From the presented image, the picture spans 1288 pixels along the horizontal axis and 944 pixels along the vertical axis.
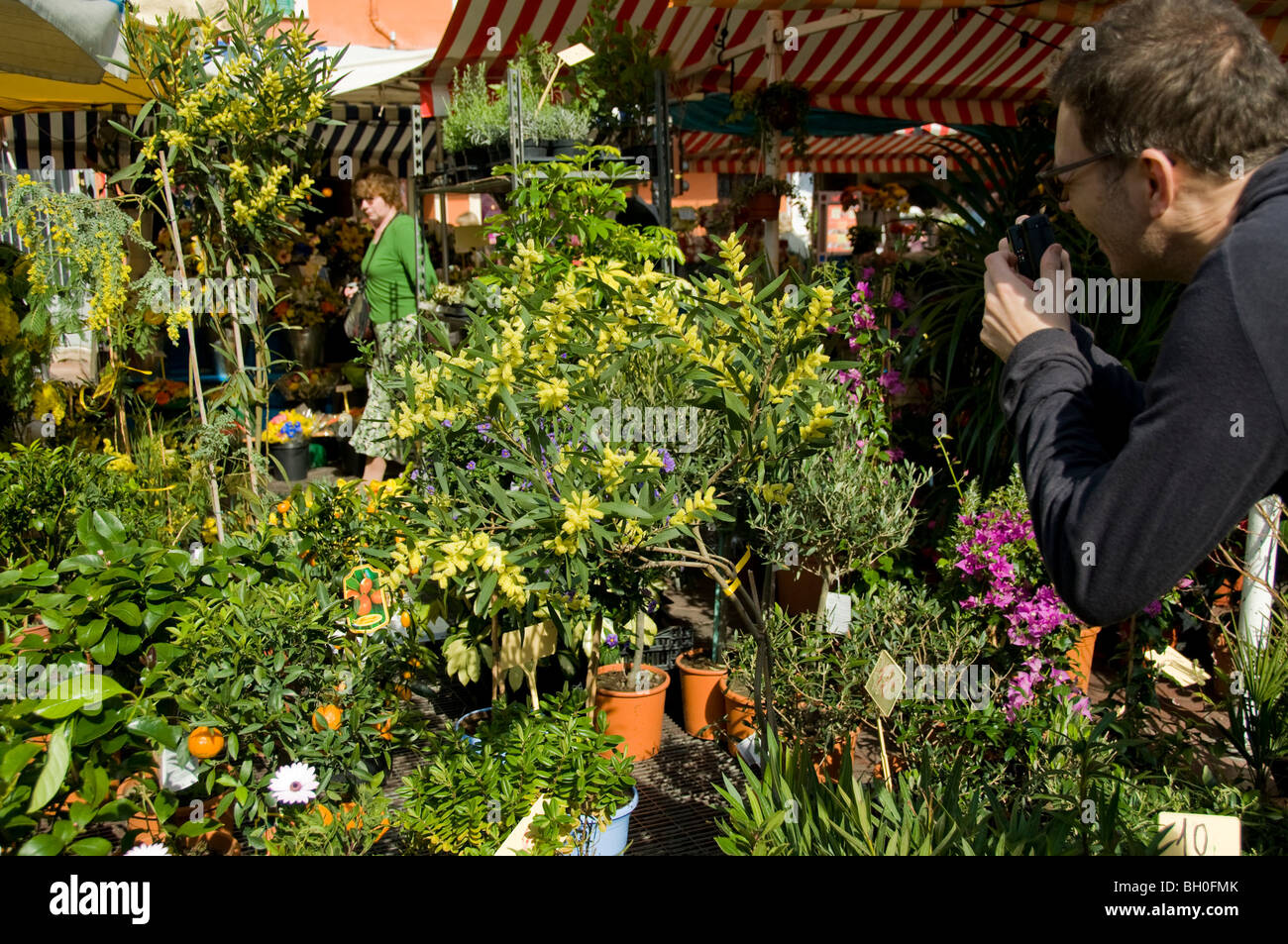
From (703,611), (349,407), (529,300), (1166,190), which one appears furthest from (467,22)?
(1166,190)

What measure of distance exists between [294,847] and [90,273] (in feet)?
8.65

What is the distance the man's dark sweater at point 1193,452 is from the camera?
2.73 ft

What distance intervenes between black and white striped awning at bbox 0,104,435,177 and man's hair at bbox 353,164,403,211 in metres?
0.11

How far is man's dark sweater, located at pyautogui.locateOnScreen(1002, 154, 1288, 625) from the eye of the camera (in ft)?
2.73

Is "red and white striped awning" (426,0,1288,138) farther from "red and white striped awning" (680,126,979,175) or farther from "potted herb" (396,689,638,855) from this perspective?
"potted herb" (396,689,638,855)

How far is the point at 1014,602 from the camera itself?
2.69 meters


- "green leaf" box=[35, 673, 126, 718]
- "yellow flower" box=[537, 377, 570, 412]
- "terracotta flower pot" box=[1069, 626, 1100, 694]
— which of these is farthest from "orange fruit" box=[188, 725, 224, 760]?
"terracotta flower pot" box=[1069, 626, 1100, 694]

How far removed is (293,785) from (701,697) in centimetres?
162

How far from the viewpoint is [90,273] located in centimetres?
359

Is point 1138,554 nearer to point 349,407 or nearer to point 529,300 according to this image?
point 529,300

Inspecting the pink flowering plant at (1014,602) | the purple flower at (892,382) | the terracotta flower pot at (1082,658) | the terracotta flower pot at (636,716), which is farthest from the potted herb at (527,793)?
the purple flower at (892,382)

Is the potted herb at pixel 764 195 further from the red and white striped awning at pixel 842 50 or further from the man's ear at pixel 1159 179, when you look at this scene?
the man's ear at pixel 1159 179

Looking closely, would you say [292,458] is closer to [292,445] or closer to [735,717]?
[292,445]

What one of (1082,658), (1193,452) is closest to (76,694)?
(1193,452)
